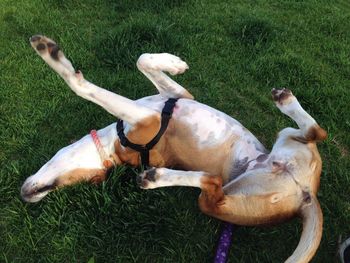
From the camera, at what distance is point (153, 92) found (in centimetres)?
505

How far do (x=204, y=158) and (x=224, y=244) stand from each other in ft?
2.39

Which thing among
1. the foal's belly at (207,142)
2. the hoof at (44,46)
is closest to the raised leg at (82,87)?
the hoof at (44,46)

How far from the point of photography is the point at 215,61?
5.54 metres

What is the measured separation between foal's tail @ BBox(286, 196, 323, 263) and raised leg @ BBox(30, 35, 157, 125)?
4.58ft

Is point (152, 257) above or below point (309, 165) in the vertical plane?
below

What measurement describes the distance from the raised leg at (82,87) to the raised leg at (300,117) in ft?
3.68

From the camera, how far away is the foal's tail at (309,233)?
127 inches

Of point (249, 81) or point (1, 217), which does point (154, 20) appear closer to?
point (249, 81)

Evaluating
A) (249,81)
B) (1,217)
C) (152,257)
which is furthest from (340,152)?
(1,217)

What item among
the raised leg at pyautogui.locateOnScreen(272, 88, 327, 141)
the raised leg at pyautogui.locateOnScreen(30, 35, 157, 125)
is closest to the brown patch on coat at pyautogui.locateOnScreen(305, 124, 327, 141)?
the raised leg at pyautogui.locateOnScreen(272, 88, 327, 141)

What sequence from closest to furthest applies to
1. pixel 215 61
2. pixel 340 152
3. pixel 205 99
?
pixel 340 152 < pixel 205 99 < pixel 215 61

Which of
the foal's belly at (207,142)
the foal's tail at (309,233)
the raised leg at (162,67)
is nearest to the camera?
the foal's tail at (309,233)

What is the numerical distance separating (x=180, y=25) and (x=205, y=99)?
4.50 ft

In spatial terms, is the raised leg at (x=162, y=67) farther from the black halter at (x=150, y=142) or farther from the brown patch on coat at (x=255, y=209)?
the brown patch on coat at (x=255, y=209)
